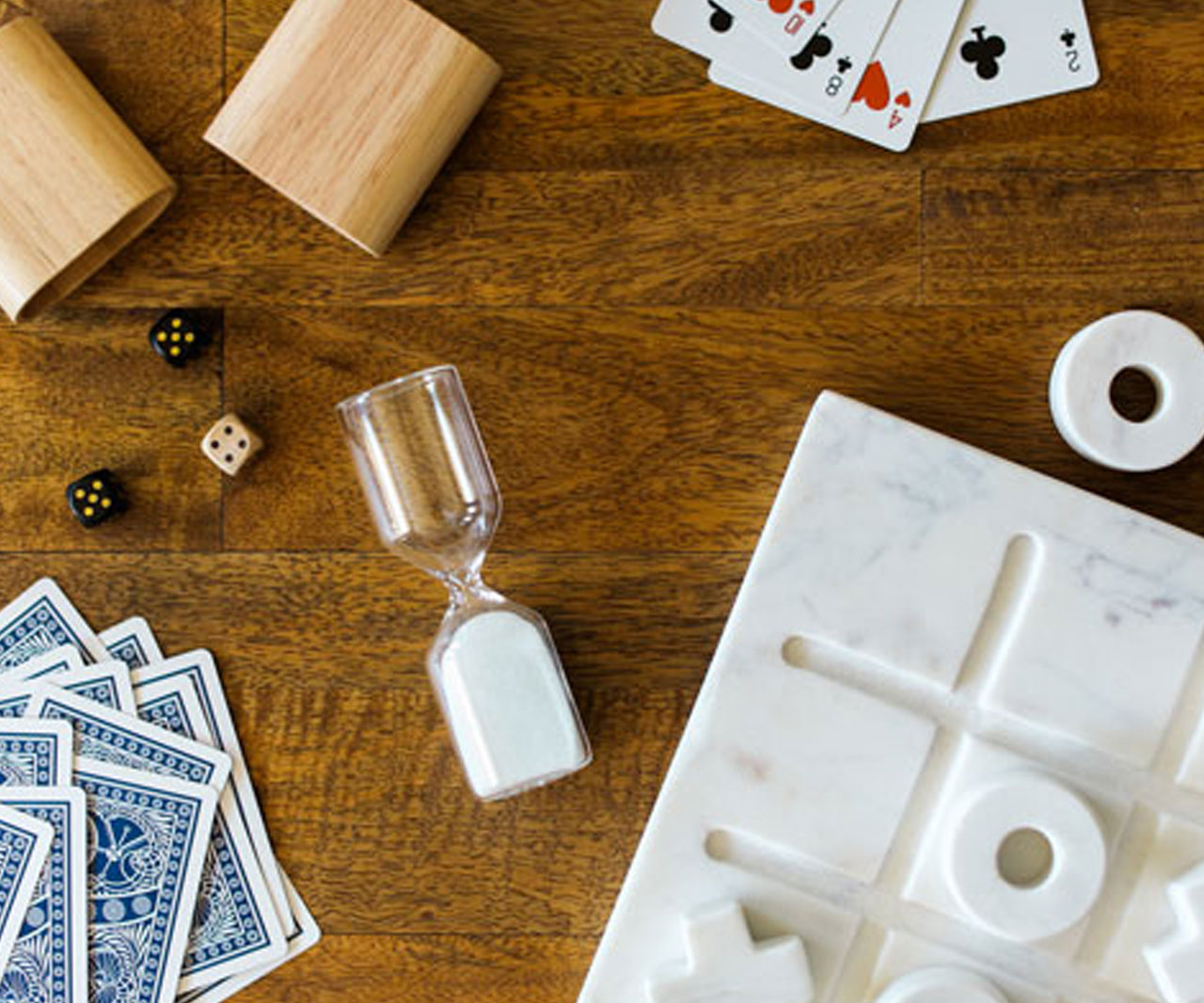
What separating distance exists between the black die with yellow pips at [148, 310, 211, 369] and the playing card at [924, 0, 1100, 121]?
645mm

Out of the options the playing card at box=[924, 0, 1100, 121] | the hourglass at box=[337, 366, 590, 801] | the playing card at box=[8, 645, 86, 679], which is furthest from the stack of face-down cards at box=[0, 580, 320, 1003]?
the playing card at box=[924, 0, 1100, 121]

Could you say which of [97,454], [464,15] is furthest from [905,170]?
[97,454]

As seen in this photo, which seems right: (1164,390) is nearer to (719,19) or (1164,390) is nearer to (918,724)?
(918,724)

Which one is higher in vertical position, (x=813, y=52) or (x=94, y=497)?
(x=813, y=52)

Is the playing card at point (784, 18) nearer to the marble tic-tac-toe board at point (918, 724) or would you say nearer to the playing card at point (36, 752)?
the marble tic-tac-toe board at point (918, 724)

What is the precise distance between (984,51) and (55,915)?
108 centimetres

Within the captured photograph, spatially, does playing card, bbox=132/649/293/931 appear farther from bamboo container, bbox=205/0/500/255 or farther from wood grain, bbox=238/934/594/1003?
bamboo container, bbox=205/0/500/255

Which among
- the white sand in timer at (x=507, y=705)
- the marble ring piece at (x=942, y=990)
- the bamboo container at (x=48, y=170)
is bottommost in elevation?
the marble ring piece at (x=942, y=990)

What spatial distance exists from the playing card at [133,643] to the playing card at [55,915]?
12 centimetres

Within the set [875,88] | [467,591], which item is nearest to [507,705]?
[467,591]

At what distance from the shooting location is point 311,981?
98cm

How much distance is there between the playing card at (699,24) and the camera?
3.13 ft

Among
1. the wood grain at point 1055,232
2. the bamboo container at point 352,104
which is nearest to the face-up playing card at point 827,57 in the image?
the wood grain at point 1055,232

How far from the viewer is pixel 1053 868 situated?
845 millimetres
